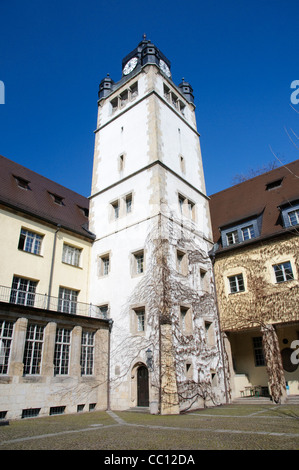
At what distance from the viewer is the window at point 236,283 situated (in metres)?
18.2

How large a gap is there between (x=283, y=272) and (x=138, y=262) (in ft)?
24.1

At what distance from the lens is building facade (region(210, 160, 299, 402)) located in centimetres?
1617

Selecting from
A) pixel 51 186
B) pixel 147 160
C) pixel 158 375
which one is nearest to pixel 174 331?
pixel 158 375

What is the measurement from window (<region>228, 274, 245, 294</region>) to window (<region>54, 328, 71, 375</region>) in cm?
911

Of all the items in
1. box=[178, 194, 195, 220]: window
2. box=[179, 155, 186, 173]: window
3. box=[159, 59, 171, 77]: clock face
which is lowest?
box=[178, 194, 195, 220]: window

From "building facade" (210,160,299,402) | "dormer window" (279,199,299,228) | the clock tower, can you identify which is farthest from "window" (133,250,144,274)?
"dormer window" (279,199,299,228)

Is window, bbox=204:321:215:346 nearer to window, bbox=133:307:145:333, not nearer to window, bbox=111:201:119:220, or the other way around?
window, bbox=133:307:145:333

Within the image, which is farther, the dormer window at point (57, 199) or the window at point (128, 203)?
the dormer window at point (57, 199)

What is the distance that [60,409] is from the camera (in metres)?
14.1

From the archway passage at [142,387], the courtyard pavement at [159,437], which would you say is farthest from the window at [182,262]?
the courtyard pavement at [159,437]

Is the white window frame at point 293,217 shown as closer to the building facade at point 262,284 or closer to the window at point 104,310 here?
the building facade at point 262,284

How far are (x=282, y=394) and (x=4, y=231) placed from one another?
15.1 metres

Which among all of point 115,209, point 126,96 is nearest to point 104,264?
point 115,209
